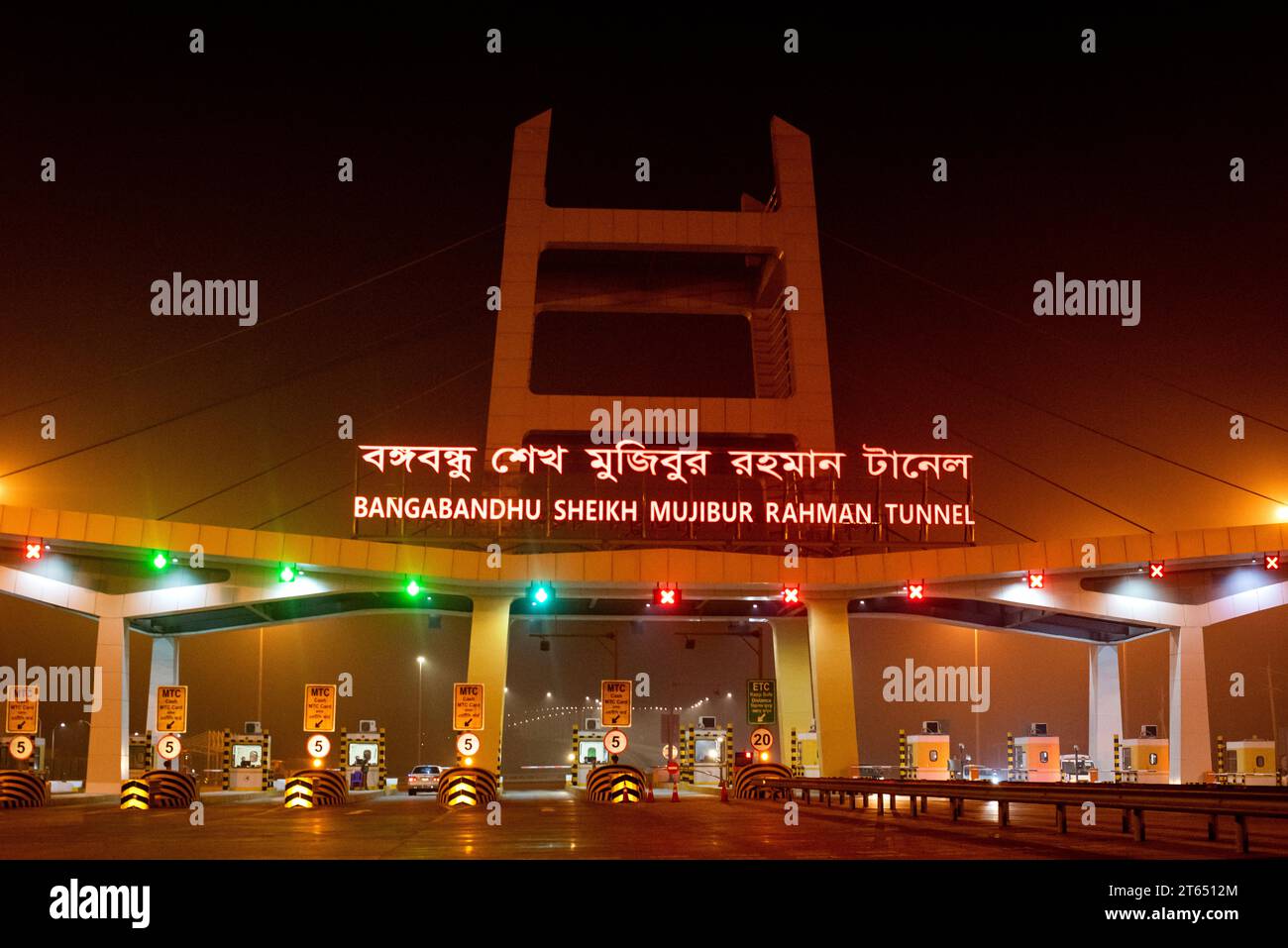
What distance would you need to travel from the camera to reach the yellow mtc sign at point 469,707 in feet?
123

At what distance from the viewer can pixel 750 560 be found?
43.5m

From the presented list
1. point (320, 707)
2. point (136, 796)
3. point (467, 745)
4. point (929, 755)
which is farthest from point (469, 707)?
point (929, 755)

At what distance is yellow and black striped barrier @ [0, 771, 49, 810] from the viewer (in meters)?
34.8

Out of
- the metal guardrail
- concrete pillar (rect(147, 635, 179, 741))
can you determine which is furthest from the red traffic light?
concrete pillar (rect(147, 635, 179, 741))

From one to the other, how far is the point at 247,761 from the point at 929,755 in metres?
25.2

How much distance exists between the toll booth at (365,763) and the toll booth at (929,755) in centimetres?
1880

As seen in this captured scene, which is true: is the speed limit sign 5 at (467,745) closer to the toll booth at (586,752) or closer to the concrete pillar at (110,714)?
the toll booth at (586,752)

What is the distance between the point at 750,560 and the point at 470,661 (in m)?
9.40

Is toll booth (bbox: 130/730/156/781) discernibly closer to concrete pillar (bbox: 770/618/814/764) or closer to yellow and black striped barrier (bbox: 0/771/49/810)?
yellow and black striped barrier (bbox: 0/771/49/810)

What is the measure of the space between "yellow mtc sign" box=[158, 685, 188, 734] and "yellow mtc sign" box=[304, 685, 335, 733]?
427cm

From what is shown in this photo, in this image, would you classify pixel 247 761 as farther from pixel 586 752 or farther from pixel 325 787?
pixel 325 787

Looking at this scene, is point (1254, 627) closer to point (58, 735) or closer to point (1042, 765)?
point (1042, 765)

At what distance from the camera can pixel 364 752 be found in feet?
177
